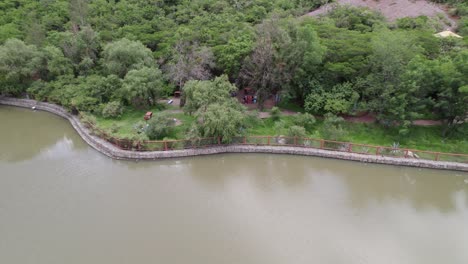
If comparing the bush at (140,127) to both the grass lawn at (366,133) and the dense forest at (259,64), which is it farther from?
the dense forest at (259,64)

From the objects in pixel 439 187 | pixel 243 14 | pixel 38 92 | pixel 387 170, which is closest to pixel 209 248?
pixel 387 170

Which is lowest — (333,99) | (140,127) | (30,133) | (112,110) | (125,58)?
(30,133)

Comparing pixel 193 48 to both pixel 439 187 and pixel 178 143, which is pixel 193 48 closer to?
pixel 178 143

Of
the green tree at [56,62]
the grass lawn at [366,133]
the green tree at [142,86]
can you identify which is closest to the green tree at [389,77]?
the grass lawn at [366,133]

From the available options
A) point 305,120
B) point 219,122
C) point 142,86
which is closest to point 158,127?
point 142,86

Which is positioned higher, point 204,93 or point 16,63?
point 16,63

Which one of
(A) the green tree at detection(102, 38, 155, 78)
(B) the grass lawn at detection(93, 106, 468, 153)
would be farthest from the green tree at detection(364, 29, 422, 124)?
(A) the green tree at detection(102, 38, 155, 78)

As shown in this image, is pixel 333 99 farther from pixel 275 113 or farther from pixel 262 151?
pixel 262 151
